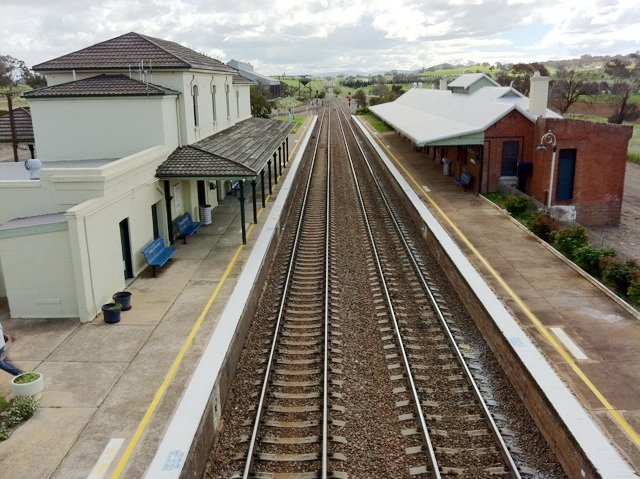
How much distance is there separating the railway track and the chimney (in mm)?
10462

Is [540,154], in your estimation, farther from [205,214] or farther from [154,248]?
[154,248]

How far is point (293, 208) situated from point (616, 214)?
13.1 metres

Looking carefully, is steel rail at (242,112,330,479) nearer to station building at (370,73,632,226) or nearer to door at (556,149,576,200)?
station building at (370,73,632,226)

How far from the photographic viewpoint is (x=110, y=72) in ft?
63.5

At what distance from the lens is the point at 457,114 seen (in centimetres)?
3089

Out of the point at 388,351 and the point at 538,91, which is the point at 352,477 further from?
the point at 538,91

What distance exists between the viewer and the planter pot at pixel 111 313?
12156 mm

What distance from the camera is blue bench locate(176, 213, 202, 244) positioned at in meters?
18.2

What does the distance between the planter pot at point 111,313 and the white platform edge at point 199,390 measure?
85.0 inches

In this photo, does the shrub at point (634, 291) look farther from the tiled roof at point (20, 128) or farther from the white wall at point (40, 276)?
the tiled roof at point (20, 128)

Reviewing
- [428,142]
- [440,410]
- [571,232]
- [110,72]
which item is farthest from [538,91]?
[440,410]

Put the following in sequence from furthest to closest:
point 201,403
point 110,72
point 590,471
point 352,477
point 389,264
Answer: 1. point 110,72
2. point 389,264
3. point 201,403
4. point 352,477
5. point 590,471

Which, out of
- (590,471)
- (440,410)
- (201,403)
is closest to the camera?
(590,471)

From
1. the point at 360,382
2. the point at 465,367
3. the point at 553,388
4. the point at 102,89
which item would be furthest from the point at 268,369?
the point at 102,89
